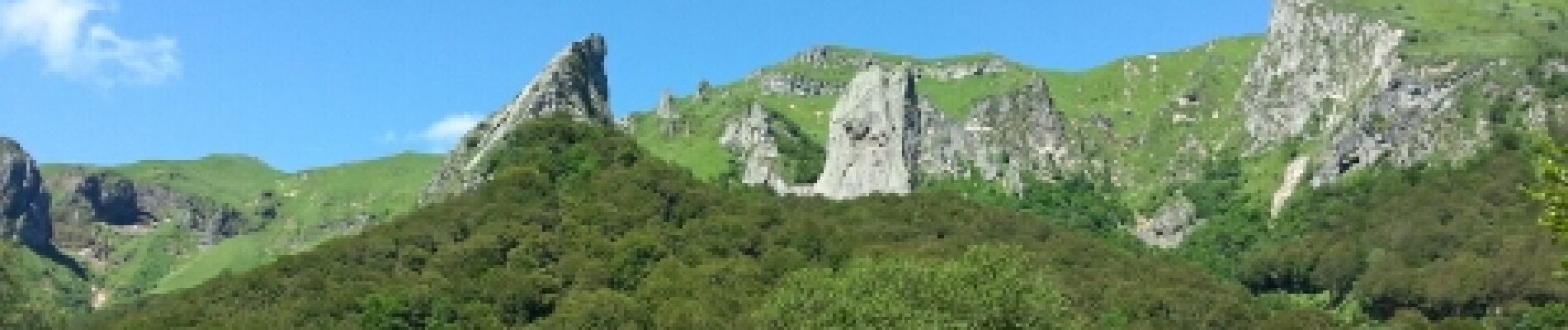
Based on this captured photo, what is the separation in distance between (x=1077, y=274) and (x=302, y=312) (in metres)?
92.1

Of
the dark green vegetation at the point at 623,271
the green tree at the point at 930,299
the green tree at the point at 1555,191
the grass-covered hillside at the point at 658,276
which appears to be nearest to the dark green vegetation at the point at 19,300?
the grass-covered hillside at the point at 658,276

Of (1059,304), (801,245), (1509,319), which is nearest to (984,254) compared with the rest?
(1059,304)

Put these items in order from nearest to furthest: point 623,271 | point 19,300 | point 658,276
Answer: point 19,300 < point 658,276 < point 623,271

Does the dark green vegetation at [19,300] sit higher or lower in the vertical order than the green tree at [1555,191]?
lower

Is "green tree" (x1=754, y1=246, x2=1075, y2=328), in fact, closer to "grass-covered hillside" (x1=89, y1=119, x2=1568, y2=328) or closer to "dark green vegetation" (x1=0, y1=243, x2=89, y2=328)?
"grass-covered hillside" (x1=89, y1=119, x2=1568, y2=328)

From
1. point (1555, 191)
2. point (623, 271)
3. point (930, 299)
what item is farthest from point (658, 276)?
point (1555, 191)

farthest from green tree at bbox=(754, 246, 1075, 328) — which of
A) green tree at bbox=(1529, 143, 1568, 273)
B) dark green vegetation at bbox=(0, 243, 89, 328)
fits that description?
green tree at bbox=(1529, 143, 1568, 273)

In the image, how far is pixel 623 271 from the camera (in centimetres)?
14312

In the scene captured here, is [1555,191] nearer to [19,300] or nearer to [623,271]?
[19,300]

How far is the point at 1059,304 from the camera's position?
9700 cm

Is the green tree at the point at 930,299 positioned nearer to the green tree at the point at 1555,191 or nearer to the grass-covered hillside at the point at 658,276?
the grass-covered hillside at the point at 658,276

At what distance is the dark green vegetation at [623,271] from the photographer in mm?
103688

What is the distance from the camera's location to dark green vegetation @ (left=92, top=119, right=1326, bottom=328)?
104m

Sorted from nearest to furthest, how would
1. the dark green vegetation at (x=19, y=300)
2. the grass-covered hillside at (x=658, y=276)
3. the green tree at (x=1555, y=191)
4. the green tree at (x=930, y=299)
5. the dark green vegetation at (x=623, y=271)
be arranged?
the green tree at (x=1555, y=191) → the green tree at (x=930, y=299) → the dark green vegetation at (x=19, y=300) → the grass-covered hillside at (x=658, y=276) → the dark green vegetation at (x=623, y=271)
